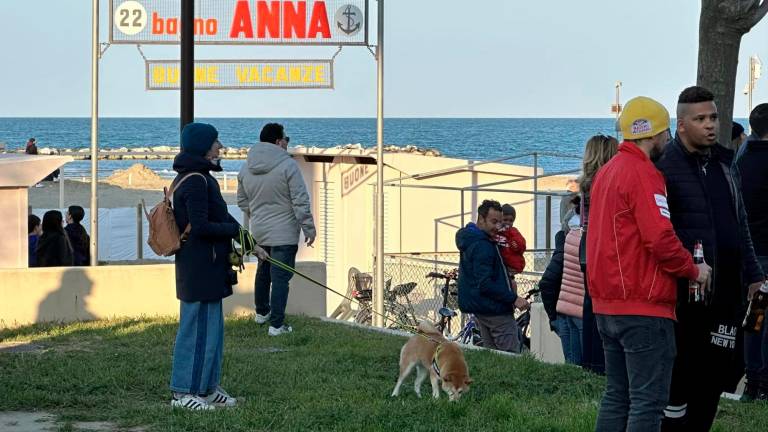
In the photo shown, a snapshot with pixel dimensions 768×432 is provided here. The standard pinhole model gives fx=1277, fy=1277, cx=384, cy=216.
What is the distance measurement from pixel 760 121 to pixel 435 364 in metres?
2.53

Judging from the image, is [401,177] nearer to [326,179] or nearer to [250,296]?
[326,179]

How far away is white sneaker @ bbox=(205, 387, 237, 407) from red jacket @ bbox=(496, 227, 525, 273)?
3.86 m

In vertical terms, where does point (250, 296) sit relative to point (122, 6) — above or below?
below

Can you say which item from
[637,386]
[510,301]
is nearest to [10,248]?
[510,301]

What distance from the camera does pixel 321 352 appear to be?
9.94 metres

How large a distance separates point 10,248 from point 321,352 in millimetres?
A: 3873

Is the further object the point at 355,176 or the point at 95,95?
the point at 355,176

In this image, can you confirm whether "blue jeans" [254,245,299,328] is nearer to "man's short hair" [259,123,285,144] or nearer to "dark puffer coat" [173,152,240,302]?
"man's short hair" [259,123,285,144]

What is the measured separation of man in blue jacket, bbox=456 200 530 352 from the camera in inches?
402

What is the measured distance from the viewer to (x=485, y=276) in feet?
33.6

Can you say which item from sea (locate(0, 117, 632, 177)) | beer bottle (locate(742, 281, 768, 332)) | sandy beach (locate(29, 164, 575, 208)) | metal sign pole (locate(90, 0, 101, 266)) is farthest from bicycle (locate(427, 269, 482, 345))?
sea (locate(0, 117, 632, 177))

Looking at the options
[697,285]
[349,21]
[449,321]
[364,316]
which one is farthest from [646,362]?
[364,316]

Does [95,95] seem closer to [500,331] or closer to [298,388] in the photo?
[500,331]

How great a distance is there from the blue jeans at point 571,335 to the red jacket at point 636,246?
374 centimetres
